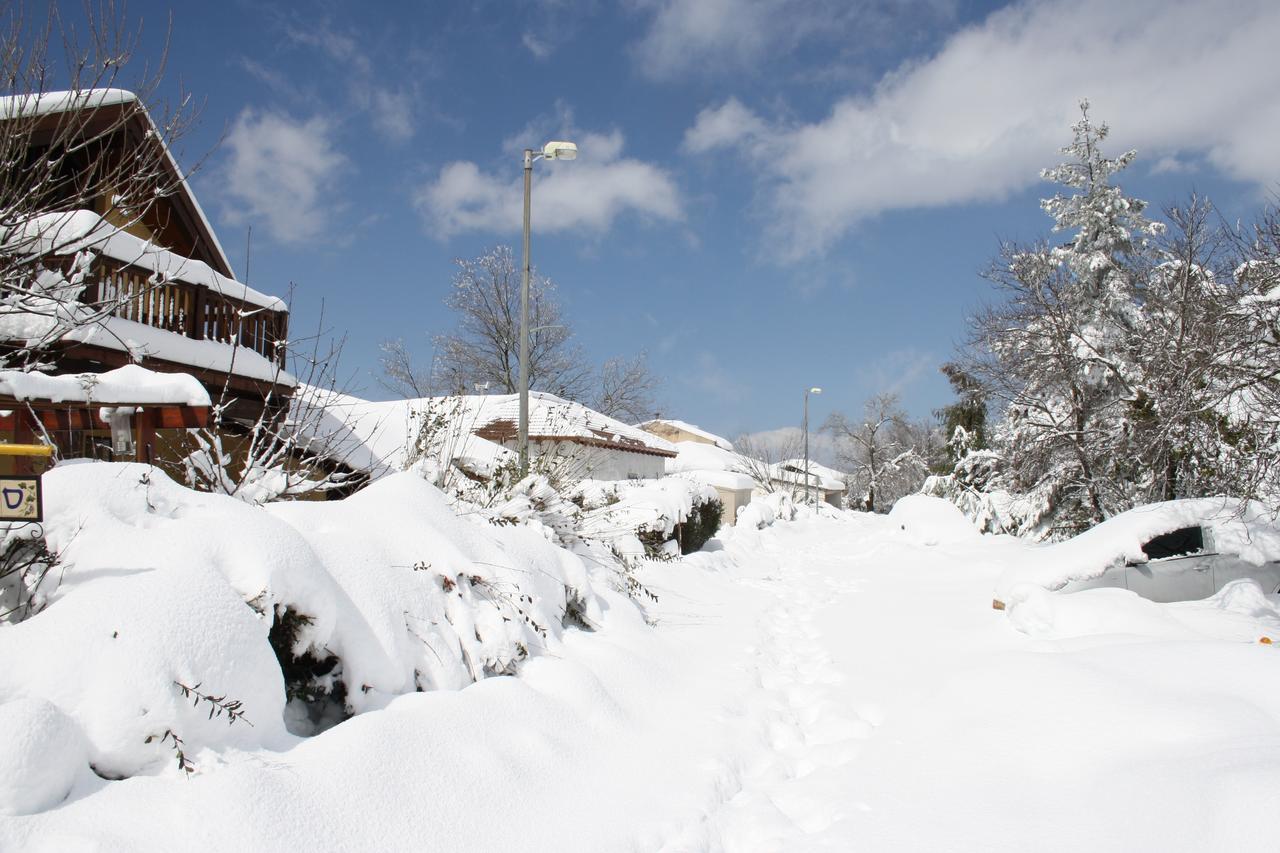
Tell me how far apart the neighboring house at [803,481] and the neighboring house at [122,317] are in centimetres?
4565

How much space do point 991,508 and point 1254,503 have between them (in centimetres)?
1450

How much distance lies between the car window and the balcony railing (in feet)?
34.6

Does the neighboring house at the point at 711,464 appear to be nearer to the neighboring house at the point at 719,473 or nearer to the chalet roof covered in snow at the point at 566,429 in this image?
the neighboring house at the point at 719,473

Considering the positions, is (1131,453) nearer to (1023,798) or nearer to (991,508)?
(991,508)

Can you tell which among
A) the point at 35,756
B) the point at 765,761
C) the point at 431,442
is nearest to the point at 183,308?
the point at 431,442

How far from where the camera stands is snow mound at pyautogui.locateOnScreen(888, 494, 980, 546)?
23953mm

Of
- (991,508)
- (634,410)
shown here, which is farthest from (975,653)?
A: (634,410)

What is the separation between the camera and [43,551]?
3.26 meters

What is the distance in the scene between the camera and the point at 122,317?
8.11 meters

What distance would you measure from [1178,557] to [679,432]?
179 ft

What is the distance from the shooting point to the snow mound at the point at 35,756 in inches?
93.6

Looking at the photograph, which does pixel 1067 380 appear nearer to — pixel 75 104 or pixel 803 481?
pixel 75 104

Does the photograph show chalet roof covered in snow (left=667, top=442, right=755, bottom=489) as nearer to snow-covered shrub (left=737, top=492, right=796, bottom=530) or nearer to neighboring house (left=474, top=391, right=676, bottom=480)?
snow-covered shrub (left=737, top=492, right=796, bottom=530)

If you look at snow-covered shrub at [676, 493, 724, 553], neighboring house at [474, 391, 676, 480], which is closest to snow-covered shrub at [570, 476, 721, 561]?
snow-covered shrub at [676, 493, 724, 553]
